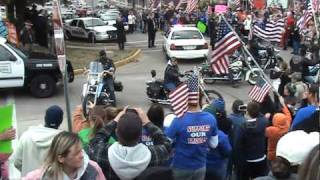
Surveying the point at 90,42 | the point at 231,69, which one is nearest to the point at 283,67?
the point at 231,69

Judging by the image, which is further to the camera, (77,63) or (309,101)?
(77,63)

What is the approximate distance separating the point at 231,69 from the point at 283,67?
5.73 m

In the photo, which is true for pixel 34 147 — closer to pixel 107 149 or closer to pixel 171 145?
pixel 107 149

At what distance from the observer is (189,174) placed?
6641 millimetres

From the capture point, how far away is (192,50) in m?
24.6

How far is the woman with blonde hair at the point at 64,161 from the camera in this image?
4.09 m

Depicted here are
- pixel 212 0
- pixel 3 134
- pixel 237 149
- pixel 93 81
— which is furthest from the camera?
pixel 212 0

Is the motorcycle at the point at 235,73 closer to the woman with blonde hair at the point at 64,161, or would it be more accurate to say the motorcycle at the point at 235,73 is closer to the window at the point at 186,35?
the window at the point at 186,35

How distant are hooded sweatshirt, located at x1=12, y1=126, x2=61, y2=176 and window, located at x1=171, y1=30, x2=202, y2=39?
1976cm

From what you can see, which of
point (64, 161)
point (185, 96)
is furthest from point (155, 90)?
point (64, 161)

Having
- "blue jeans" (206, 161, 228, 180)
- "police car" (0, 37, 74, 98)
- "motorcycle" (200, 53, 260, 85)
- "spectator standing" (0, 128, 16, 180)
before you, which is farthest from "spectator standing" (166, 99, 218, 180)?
"motorcycle" (200, 53, 260, 85)

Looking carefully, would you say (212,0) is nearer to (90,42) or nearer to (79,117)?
(90,42)

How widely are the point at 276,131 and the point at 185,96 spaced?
1431 mm

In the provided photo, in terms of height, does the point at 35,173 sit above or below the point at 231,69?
→ above
